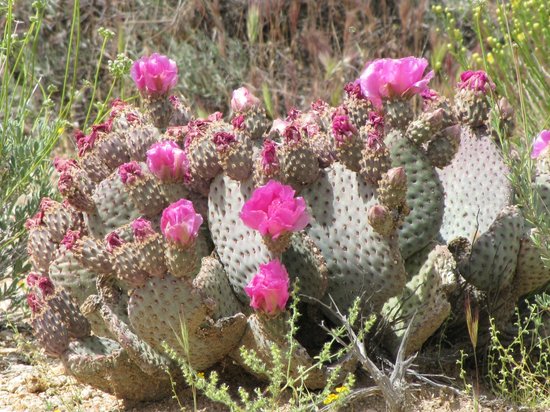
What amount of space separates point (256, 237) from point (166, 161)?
1.12ft

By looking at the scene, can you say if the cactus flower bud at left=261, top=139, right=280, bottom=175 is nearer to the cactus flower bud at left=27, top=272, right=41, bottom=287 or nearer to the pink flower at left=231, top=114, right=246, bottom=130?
the pink flower at left=231, top=114, right=246, bottom=130

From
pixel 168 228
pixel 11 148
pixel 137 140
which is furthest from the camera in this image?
pixel 11 148

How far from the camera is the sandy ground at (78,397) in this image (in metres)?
2.77

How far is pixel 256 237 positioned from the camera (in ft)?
8.95

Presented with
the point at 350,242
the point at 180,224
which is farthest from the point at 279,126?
the point at 180,224

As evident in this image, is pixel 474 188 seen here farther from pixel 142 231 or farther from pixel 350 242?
pixel 142 231

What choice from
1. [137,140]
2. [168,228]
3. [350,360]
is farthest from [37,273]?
[350,360]

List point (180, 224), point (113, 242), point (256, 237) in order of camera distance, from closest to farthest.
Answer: point (180, 224)
point (113, 242)
point (256, 237)

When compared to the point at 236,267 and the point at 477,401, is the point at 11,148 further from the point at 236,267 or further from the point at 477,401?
the point at 477,401

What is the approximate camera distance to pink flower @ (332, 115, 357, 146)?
2.75 meters

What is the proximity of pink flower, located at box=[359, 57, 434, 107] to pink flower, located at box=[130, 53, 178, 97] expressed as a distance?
636 millimetres

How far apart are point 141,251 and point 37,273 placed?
2.50 feet

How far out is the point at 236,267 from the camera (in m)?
2.78

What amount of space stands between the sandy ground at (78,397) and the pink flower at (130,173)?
58 cm
